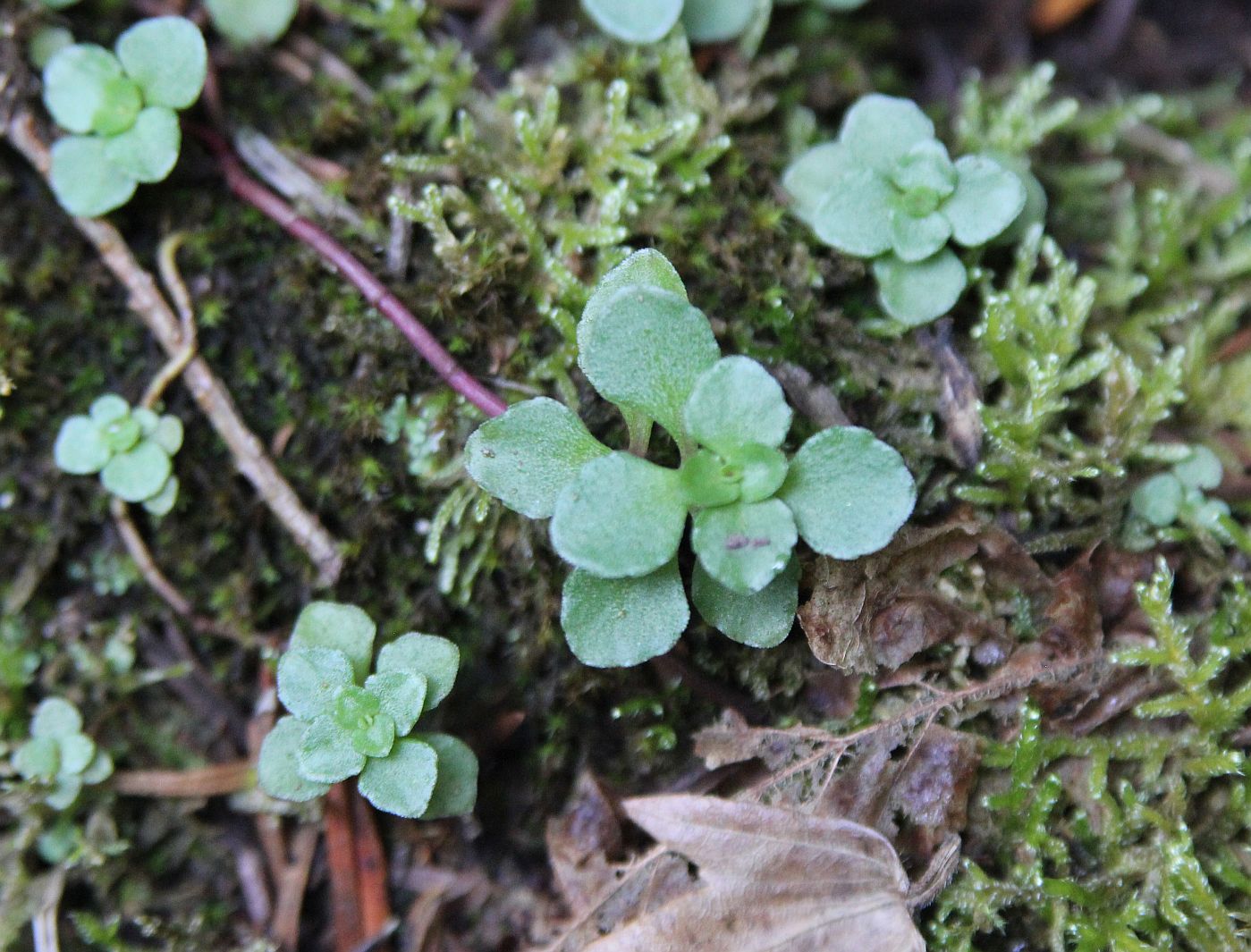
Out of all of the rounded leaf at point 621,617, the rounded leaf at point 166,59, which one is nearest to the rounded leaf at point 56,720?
the rounded leaf at point 621,617

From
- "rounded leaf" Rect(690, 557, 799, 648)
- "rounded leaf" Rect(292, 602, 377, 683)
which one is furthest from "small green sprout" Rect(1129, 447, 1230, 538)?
"rounded leaf" Rect(292, 602, 377, 683)

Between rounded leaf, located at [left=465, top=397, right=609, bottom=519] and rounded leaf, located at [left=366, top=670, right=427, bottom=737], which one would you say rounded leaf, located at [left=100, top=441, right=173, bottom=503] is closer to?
rounded leaf, located at [left=366, top=670, right=427, bottom=737]

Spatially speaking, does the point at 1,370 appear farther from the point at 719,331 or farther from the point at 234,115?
the point at 719,331

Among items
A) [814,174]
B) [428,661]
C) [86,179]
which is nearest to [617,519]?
[428,661]

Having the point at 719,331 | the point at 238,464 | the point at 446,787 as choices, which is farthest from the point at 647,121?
the point at 446,787

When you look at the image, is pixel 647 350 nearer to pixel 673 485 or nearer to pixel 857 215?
pixel 673 485

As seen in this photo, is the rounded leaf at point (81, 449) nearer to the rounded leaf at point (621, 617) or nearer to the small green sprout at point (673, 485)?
the small green sprout at point (673, 485)
